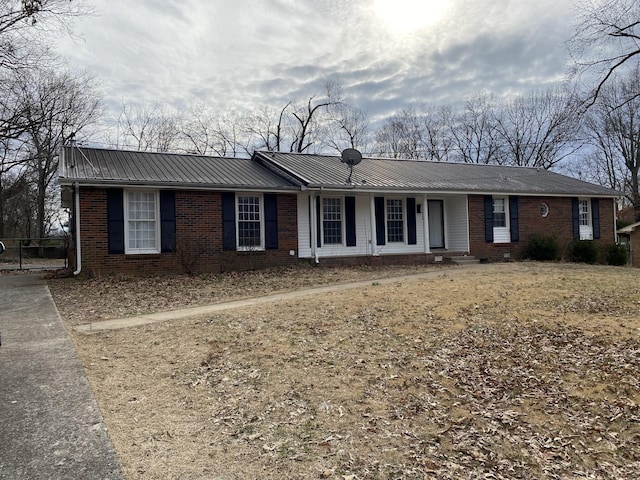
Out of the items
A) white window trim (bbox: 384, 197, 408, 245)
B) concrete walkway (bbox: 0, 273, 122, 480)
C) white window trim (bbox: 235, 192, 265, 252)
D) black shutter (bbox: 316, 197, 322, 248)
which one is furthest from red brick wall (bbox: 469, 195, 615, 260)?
concrete walkway (bbox: 0, 273, 122, 480)

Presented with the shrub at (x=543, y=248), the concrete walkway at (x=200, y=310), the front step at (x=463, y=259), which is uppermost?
the shrub at (x=543, y=248)

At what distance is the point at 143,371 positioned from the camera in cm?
517

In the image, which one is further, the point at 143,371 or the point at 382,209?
the point at 382,209

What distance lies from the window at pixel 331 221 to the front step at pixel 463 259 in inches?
171

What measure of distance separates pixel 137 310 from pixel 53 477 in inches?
242

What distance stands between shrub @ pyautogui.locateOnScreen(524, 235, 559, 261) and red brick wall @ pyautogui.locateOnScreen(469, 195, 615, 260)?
48 cm

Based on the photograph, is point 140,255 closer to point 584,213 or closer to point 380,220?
point 380,220

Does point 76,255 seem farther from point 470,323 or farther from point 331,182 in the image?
point 470,323

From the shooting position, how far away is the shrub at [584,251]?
1806 centimetres

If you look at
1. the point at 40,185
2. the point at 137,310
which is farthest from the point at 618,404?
the point at 40,185

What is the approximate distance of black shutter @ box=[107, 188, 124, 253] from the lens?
1256cm

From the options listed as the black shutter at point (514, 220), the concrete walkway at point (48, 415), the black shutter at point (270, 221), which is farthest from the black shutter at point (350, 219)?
the concrete walkway at point (48, 415)

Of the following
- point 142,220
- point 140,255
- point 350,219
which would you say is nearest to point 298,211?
point 350,219

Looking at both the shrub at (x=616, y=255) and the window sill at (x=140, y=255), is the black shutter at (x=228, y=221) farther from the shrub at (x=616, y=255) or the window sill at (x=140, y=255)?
the shrub at (x=616, y=255)
